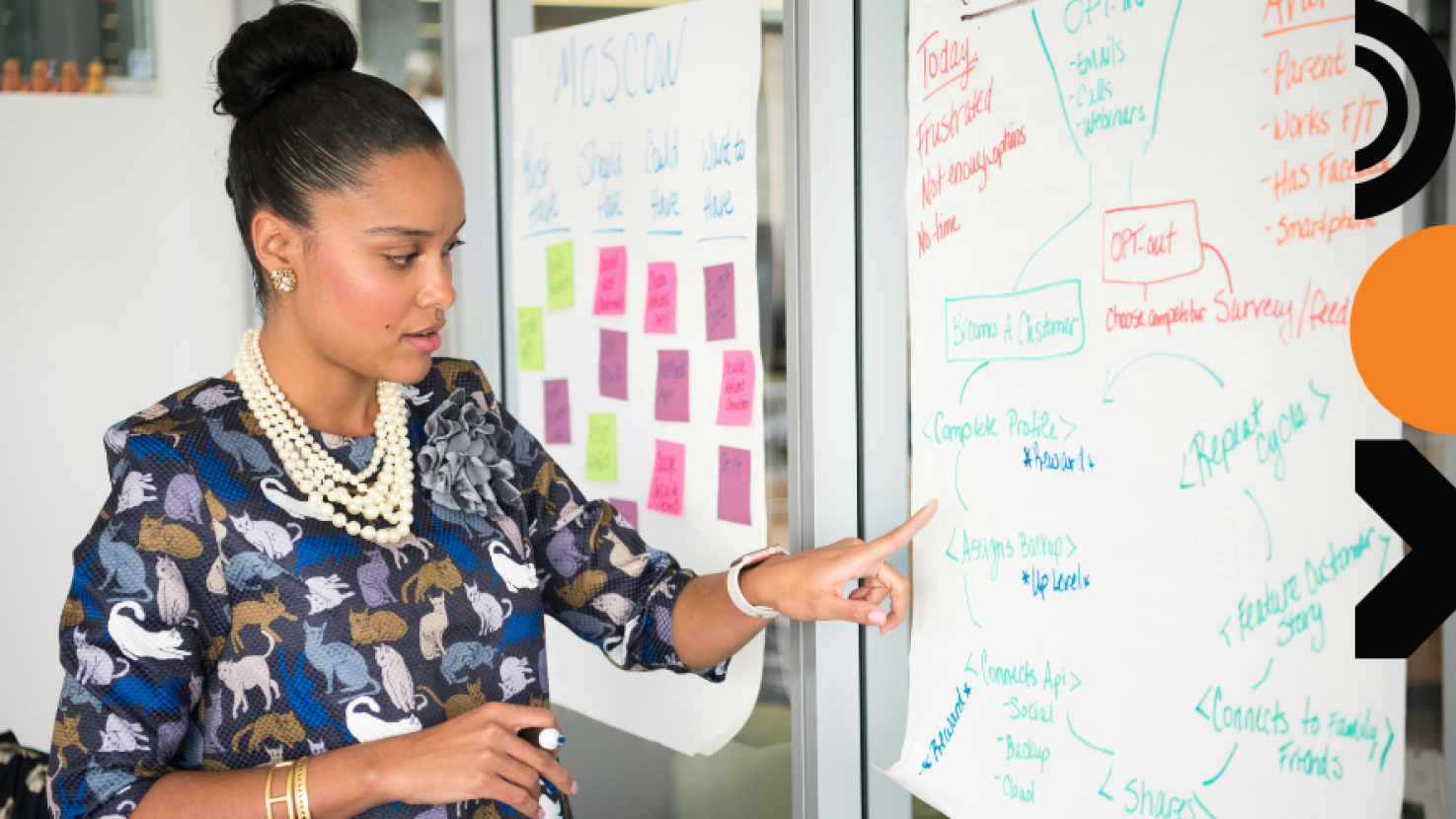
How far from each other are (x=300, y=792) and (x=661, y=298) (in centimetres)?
90

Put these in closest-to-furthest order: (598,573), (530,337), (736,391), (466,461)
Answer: (466,461)
(598,573)
(736,391)
(530,337)

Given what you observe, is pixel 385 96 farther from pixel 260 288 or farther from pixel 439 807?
pixel 439 807

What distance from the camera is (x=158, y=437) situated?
3.75ft

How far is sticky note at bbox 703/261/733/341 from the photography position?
61.8 inches

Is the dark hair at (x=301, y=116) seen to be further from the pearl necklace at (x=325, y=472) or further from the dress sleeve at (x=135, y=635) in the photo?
the dress sleeve at (x=135, y=635)

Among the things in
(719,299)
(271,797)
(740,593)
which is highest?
(719,299)

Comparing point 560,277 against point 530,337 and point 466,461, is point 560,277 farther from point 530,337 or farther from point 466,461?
point 466,461

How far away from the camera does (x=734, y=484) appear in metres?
1.59

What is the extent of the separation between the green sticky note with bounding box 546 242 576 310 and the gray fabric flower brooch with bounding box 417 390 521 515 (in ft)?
2.00

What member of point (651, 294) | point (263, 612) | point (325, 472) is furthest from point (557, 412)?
point (263, 612)

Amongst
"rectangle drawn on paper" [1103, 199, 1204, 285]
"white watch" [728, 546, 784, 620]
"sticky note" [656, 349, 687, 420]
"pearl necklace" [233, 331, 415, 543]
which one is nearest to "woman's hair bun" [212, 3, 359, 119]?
"pearl necklace" [233, 331, 415, 543]

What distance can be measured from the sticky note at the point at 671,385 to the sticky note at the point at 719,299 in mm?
86

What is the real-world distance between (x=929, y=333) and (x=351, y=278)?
67cm

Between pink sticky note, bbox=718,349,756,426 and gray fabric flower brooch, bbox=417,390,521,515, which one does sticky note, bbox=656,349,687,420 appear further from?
gray fabric flower brooch, bbox=417,390,521,515
